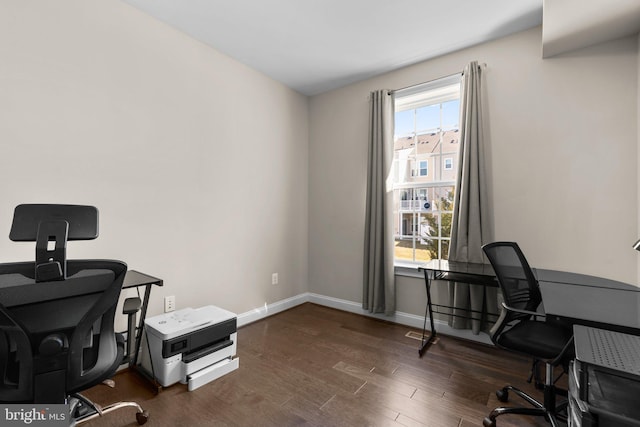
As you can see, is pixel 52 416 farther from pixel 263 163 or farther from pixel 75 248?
pixel 263 163

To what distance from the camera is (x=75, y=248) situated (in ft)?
6.64

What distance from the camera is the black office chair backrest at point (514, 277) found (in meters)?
1.85

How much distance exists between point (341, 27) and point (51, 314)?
274cm

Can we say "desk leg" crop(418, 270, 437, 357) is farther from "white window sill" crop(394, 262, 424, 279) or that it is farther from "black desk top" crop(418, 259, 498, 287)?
"white window sill" crop(394, 262, 424, 279)

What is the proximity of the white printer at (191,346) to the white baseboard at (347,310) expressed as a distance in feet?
2.70

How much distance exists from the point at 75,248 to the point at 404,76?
3348 millimetres

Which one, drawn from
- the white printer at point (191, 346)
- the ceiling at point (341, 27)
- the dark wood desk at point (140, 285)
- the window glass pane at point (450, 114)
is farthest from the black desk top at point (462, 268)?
the dark wood desk at point (140, 285)

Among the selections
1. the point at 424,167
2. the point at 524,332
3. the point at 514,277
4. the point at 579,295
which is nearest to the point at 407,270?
the point at 424,167

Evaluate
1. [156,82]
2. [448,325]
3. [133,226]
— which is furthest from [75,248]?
[448,325]

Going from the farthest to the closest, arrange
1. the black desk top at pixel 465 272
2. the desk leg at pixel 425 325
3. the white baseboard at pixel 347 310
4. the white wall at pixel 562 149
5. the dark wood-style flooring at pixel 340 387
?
the white baseboard at pixel 347 310
the desk leg at pixel 425 325
the black desk top at pixel 465 272
the white wall at pixel 562 149
the dark wood-style flooring at pixel 340 387

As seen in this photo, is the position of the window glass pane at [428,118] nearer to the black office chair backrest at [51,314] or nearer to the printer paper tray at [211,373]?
the printer paper tray at [211,373]

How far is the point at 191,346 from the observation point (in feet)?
6.86

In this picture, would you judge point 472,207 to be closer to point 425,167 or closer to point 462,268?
point 462,268

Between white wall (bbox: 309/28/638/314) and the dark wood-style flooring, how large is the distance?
80 cm
